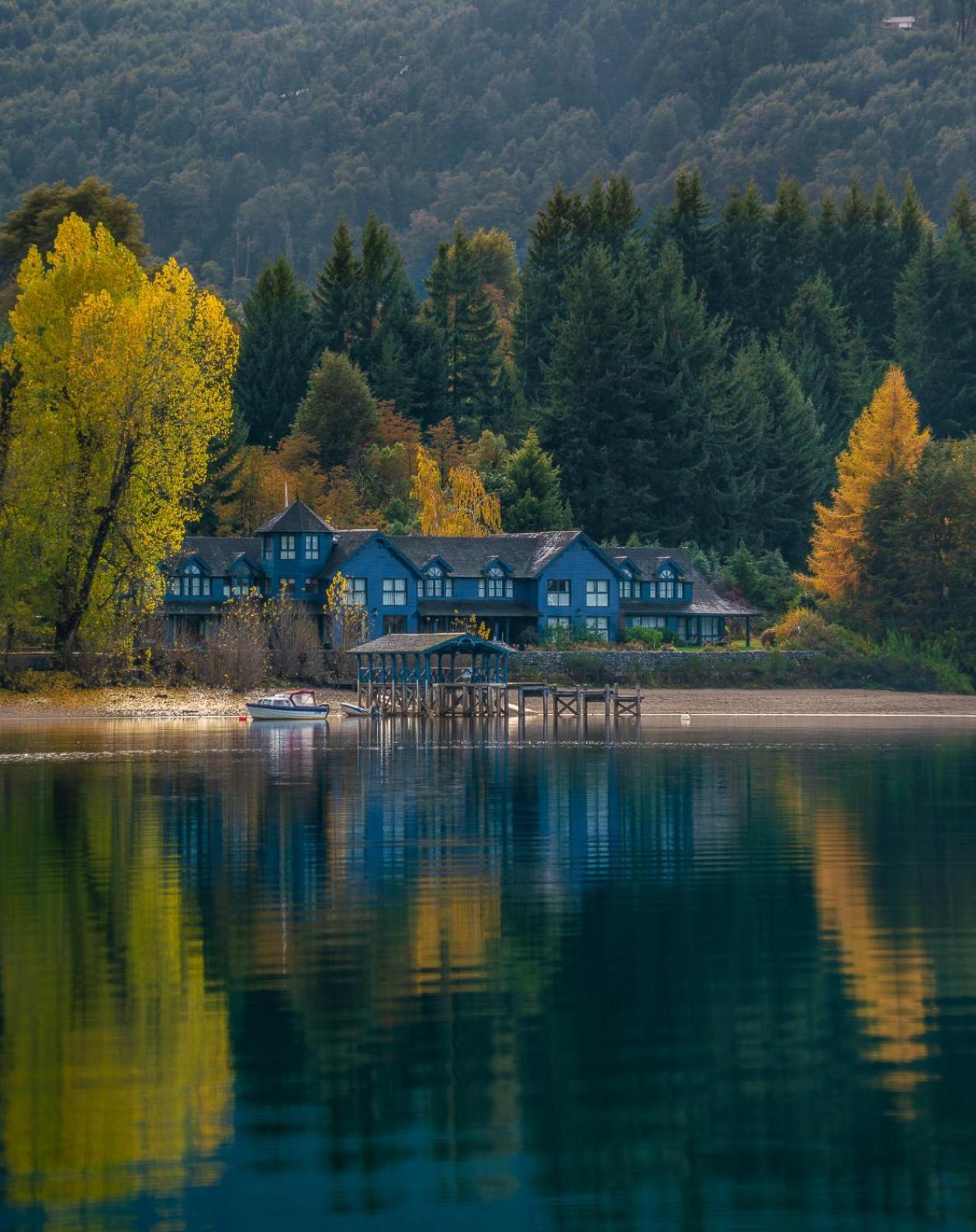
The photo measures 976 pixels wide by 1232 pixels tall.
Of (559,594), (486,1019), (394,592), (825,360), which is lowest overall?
(486,1019)

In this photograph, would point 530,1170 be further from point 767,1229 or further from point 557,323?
point 557,323

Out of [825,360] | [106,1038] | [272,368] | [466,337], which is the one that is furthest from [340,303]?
[106,1038]

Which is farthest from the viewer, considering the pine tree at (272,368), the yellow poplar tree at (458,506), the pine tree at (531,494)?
the pine tree at (272,368)

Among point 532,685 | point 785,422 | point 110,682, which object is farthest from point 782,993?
point 785,422

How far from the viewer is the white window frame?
115 metres

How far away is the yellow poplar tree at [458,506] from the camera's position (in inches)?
4897

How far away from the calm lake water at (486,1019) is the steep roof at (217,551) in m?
63.9

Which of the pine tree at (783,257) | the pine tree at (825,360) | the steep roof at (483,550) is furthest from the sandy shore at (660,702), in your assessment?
the pine tree at (783,257)

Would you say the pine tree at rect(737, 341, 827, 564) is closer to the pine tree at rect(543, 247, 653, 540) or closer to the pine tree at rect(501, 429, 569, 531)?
the pine tree at rect(543, 247, 653, 540)

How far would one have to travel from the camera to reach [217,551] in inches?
4493

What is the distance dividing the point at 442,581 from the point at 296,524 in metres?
9.14

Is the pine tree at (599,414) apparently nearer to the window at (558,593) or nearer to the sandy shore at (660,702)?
the window at (558,593)

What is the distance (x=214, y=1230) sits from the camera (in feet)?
55.1

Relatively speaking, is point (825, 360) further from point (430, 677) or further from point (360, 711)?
point (360, 711)
